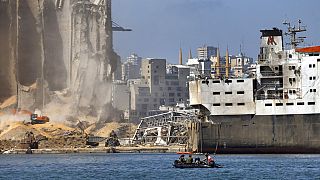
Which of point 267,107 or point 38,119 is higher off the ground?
point 38,119

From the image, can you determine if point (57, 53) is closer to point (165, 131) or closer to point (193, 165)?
point (165, 131)

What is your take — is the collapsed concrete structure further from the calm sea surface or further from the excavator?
the calm sea surface

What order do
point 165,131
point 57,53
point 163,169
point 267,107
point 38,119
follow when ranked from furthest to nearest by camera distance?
point 57,53 → point 38,119 → point 165,131 → point 267,107 → point 163,169

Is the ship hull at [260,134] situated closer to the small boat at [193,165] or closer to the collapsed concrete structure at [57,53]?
the small boat at [193,165]

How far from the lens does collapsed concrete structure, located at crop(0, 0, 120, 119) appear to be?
13125cm

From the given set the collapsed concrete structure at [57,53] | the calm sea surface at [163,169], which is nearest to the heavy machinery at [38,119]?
the collapsed concrete structure at [57,53]

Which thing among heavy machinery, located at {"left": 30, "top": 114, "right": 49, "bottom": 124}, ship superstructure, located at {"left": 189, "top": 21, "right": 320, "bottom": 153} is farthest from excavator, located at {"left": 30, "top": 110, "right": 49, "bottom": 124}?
ship superstructure, located at {"left": 189, "top": 21, "right": 320, "bottom": 153}

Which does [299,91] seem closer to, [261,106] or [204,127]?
[261,106]

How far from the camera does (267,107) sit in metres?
79.1

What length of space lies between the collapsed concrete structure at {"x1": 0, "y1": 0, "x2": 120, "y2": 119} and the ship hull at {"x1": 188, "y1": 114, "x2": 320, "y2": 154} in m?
53.3

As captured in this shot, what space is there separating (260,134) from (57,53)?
61814 mm

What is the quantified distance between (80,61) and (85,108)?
6.85m

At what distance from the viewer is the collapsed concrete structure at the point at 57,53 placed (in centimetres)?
13125

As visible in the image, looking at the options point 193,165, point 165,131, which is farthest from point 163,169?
point 165,131
